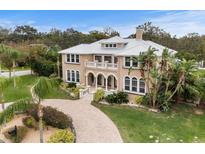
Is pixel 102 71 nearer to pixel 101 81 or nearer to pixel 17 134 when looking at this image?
pixel 101 81

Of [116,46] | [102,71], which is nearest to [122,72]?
[102,71]

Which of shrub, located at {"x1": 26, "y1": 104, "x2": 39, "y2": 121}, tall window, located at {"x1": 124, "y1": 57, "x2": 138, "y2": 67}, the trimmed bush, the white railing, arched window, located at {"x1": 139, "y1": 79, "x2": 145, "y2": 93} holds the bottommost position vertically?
the trimmed bush

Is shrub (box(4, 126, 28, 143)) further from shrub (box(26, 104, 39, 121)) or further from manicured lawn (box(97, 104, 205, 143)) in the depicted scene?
manicured lawn (box(97, 104, 205, 143))

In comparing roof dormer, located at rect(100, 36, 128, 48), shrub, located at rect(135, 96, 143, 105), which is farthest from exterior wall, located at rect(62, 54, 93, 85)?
shrub, located at rect(135, 96, 143, 105)

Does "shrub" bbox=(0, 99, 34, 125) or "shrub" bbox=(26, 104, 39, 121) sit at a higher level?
"shrub" bbox=(0, 99, 34, 125)

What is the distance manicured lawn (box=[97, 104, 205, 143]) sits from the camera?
38.1ft

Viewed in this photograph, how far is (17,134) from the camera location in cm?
1119

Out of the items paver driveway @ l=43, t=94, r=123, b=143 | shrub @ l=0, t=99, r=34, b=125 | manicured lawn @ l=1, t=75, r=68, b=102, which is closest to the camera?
shrub @ l=0, t=99, r=34, b=125

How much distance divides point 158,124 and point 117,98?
13.2 ft

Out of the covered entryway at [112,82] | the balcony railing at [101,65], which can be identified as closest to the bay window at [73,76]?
the balcony railing at [101,65]

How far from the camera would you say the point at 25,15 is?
1434cm

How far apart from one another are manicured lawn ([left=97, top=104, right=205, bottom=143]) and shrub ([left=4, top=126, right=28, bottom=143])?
4.68 meters

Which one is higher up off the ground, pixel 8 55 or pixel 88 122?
pixel 8 55

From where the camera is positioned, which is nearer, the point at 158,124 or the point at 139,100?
the point at 158,124
